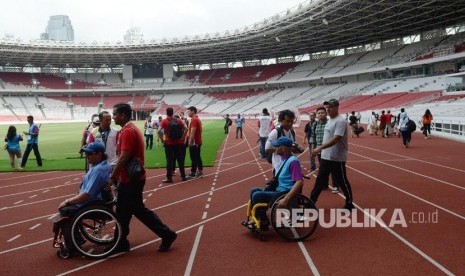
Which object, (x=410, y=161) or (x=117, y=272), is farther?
(x=410, y=161)

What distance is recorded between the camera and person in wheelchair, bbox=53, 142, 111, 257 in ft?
16.3

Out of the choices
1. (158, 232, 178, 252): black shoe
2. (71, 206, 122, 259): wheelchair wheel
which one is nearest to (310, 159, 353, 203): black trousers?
(158, 232, 178, 252): black shoe

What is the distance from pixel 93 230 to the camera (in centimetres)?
534

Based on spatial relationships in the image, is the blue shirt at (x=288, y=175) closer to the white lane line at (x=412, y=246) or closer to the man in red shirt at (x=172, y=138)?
the white lane line at (x=412, y=246)

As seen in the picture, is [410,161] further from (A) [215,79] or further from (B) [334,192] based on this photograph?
(A) [215,79]

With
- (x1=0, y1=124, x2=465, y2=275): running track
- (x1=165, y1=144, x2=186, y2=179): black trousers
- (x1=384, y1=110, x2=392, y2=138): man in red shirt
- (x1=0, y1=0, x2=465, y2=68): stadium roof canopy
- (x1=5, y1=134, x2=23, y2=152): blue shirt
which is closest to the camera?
(x1=0, y1=124, x2=465, y2=275): running track

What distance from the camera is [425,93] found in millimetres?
41094

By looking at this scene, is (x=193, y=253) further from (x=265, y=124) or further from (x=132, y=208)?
(x=265, y=124)

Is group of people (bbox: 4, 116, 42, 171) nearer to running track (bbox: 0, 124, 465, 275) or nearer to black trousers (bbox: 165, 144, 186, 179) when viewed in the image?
running track (bbox: 0, 124, 465, 275)

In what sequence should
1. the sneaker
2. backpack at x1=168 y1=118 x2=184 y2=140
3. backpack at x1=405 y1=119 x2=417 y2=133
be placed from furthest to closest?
backpack at x1=405 y1=119 x2=417 y2=133 < backpack at x1=168 y1=118 x2=184 y2=140 < the sneaker

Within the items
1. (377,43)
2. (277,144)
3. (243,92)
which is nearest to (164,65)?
(243,92)

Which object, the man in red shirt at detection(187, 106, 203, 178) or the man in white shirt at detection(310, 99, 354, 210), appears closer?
the man in white shirt at detection(310, 99, 354, 210)

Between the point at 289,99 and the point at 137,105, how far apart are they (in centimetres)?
2946

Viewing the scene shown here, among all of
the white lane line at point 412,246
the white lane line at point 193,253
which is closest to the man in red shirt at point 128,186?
the white lane line at point 193,253
